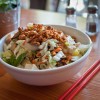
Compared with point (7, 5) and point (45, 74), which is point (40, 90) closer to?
point (45, 74)

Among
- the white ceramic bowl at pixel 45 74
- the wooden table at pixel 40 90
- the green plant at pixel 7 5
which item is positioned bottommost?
the wooden table at pixel 40 90

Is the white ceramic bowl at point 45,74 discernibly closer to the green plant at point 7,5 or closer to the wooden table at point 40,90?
the wooden table at point 40,90

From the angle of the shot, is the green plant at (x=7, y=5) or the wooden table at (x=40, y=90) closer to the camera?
the wooden table at (x=40, y=90)

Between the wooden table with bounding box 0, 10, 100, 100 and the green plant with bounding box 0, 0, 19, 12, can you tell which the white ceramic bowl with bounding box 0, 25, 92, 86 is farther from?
the green plant with bounding box 0, 0, 19, 12

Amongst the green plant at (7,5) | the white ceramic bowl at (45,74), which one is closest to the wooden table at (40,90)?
the white ceramic bowl at (45,74)

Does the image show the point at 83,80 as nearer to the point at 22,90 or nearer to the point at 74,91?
the point at 74,91

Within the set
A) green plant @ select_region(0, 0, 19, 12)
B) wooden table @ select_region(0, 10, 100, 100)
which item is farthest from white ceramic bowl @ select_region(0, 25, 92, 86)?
green plant @ select_region(0, 0, 19, 12)

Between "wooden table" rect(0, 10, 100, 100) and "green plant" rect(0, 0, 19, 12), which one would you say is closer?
"wooden table" rect(0, 10, 100, 100)

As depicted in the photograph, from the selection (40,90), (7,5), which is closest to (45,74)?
(40,90)
